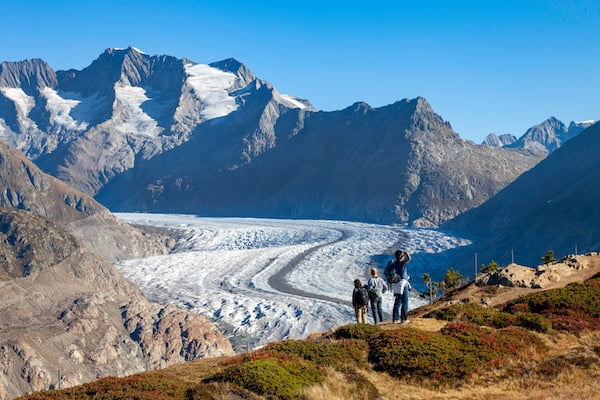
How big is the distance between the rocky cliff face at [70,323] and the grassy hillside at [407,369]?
69.5m

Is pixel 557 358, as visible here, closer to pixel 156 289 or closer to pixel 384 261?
pixel 156 289

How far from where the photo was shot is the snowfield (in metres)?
107

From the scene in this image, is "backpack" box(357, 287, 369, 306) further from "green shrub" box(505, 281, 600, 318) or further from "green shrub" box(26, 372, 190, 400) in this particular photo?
"green shrub" box(26, 372, 190, 400)

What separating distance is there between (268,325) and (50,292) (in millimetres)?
41131

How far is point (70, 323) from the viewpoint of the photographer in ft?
319

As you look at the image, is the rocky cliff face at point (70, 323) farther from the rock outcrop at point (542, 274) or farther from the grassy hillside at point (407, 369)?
the grassy hillside at point (407, 369)

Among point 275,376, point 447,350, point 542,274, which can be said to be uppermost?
point 542,274

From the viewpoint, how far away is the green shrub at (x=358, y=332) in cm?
2208

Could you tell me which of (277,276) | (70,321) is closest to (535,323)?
(70,321)

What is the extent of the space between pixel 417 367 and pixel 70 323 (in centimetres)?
9093

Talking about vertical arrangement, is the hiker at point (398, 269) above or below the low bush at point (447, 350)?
above

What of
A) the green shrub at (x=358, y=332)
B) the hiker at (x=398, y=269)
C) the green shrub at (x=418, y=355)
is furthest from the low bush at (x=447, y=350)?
the hiker at (x=398, y=269)

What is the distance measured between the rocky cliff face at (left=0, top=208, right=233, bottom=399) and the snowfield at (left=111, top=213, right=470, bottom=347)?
952 centimetres

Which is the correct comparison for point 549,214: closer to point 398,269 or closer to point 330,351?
point 398,269
